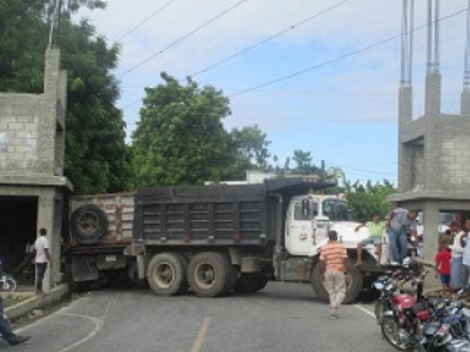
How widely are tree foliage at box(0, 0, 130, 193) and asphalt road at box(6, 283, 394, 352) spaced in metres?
8.77

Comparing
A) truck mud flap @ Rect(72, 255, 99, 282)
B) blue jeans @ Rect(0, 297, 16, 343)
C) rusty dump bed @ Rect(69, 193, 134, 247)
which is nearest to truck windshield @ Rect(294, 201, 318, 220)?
rusty dump bed @ Rect(69, 193, 134, 247)

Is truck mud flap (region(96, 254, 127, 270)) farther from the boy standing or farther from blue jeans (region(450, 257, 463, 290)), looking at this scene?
blue jeans (region(450, 257, 463, 290))

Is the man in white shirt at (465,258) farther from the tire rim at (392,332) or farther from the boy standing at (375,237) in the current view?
the tire rim at (392,332)

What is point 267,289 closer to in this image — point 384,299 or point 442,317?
point 384,299

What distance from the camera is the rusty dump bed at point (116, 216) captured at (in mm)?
22250

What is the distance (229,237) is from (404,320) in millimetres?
9323

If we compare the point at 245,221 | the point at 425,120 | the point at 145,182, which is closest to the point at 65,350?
the point at 245,221

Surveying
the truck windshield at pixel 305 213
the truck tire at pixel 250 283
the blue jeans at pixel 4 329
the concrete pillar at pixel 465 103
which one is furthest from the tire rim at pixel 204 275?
the concrete pillar at pixel 465 103

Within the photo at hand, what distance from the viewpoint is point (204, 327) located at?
1343 cm

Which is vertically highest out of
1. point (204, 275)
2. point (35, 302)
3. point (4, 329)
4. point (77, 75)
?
point (77, 75)

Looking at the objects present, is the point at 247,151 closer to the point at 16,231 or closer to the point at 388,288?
the point at 16,231

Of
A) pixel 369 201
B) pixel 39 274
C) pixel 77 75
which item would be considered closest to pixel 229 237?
pixel 39 274

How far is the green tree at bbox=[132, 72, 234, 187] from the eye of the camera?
150ft

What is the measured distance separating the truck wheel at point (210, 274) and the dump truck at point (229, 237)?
26mm
